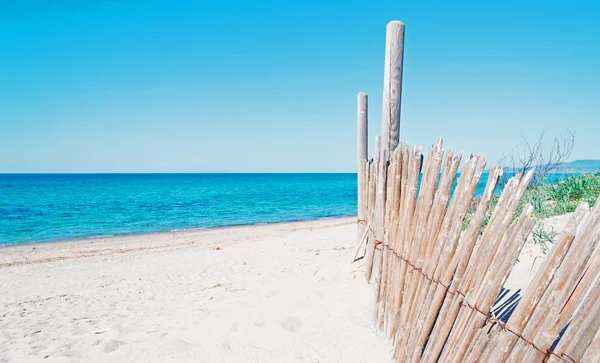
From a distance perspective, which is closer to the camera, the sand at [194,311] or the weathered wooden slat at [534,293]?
the weathered wooden slat at [534,293]

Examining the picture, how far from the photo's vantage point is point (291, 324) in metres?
3.75

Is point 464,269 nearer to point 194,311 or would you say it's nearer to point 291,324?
point 291,324

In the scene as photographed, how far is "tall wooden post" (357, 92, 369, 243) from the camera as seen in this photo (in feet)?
17.0

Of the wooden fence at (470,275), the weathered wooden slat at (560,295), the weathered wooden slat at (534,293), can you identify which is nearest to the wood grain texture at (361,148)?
the wooden fence at (470,275)

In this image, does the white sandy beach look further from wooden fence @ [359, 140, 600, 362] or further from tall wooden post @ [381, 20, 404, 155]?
tall wooden post @ [381, 20, 404, 155]

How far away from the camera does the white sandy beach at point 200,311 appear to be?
3381mm

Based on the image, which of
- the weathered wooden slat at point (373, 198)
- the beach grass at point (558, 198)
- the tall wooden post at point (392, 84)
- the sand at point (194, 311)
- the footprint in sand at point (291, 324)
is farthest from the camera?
the beach grass at point (558, 198)

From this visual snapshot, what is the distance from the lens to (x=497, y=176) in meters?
1.96

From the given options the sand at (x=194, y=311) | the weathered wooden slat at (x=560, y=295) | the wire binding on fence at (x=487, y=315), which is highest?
the weathered wooden slat at (x=560, y=295)

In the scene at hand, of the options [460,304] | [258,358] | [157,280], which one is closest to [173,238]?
[157,280]

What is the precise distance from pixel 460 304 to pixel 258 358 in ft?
5.97

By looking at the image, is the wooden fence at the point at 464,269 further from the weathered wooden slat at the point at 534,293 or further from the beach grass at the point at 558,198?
the beach grass at the point at 558,198

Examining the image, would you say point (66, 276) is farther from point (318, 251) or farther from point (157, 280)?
point (318, 251)

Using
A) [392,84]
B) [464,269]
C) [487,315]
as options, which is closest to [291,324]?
[464,269]
